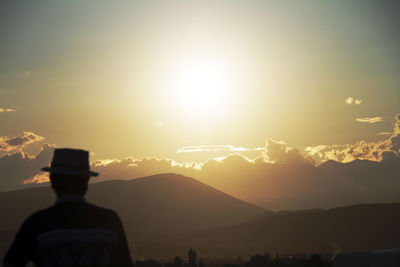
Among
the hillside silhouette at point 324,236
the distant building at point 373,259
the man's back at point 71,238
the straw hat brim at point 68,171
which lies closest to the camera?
the man's back at point 71,238

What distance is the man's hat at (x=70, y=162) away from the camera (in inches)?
176

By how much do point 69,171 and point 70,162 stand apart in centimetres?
8

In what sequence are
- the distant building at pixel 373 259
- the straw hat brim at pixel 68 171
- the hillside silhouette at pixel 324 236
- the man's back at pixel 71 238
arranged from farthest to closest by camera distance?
the hillside silhouette at pixel 324 236, the distant building at pixel 373 259, the straw hat brim at pixel 68 171, the man's back at pixel 71 238

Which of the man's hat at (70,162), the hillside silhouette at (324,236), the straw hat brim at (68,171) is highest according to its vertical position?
the man's hat at (70,162)

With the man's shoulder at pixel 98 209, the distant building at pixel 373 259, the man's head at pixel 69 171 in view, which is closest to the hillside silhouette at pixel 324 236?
the distant building at pixel 373 259

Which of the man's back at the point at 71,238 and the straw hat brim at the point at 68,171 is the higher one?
the straw hat brim at the point at 68,171

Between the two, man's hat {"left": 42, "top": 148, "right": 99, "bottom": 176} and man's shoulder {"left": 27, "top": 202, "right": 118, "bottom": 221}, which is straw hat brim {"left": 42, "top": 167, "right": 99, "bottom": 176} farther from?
man's shoulder {"left": 27, "top": 202, "right": 118, "bottom": 221}

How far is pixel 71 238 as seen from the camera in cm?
432

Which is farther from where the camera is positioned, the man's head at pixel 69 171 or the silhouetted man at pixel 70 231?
the man's head at pixel 69 171

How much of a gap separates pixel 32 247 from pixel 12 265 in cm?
20

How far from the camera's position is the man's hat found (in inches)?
176

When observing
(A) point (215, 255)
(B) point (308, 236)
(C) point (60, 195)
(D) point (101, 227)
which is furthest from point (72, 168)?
(B) point (308, 236)

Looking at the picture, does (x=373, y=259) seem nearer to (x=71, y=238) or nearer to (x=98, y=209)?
(x=98, y=209)

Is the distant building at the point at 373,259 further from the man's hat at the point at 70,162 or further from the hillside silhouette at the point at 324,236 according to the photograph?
the hillside silhouette at the point at 324,236
